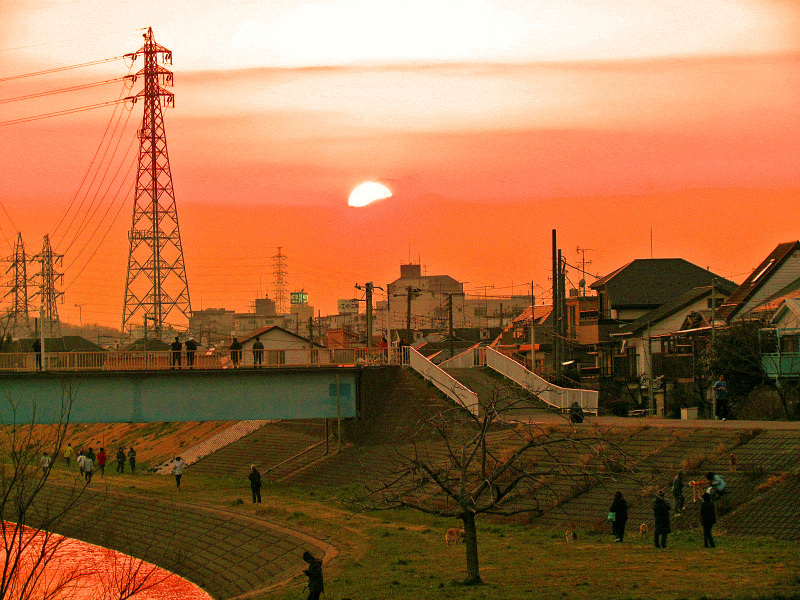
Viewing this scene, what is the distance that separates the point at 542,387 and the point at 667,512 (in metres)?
22.8

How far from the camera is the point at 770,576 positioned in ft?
55.6

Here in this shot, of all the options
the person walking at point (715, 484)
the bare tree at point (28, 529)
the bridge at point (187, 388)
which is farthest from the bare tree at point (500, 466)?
the bare tree at point (28, 529)

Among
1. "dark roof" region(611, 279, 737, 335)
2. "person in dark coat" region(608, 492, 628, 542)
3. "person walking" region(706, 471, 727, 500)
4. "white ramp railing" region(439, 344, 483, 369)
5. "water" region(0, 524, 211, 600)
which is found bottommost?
"water" region(0, 524, 211, 600)

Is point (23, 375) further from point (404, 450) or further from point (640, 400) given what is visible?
point (640, 400)

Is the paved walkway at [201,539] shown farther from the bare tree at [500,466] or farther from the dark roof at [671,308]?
the dark roof at [671,308]

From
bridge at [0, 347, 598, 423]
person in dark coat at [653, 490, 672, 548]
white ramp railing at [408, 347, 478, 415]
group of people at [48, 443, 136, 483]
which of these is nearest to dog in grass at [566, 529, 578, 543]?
person in dark coat at [653, 490, 672, 548]

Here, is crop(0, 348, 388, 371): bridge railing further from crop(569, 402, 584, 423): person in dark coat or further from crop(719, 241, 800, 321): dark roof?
crop(719, 241, 800, 321): dark roof

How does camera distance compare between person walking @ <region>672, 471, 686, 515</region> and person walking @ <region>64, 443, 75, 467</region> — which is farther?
person walking @ <region>64, 443, 75, 467</region>

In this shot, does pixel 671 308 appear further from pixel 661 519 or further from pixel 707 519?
pixel 707 519

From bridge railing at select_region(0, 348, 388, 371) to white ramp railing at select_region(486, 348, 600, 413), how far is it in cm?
705

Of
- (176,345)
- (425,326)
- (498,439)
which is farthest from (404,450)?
(425,326)

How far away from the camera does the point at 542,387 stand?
43.1 meters

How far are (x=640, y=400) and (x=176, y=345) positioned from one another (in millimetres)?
25286

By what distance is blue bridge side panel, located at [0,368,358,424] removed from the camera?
41.3 metres
